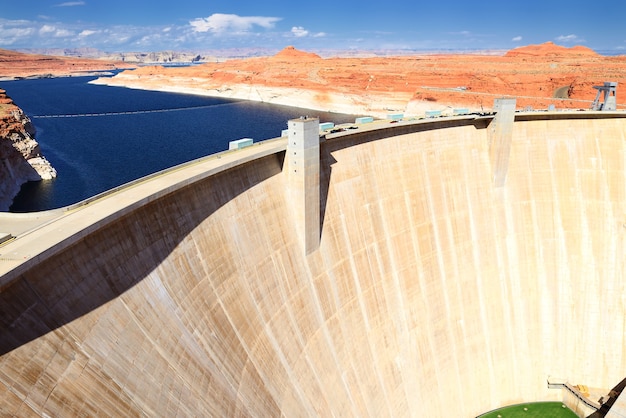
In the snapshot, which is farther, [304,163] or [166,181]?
[304,163]

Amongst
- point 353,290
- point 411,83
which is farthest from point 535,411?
point 411,83

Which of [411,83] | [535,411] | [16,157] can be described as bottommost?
[535,411]

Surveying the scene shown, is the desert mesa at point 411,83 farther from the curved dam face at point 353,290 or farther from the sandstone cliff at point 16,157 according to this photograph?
the sandstone cliff at point 16,157

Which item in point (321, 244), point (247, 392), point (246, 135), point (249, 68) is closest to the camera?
point (247, 392)

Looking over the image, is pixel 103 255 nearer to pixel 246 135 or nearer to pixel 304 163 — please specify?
pixel 304 163

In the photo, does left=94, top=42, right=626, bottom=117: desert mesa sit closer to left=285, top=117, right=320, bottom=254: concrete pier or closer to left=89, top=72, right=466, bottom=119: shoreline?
left=89, top=72, right=466, bottom=119: shoreline

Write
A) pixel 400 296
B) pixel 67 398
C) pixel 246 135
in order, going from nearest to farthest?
1. pixel 67 398
2. pixel 400 296
3. pixel 246 135

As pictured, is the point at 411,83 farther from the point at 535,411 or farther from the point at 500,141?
the point at 535,411

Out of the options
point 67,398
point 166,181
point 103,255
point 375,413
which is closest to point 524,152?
point 375,413
